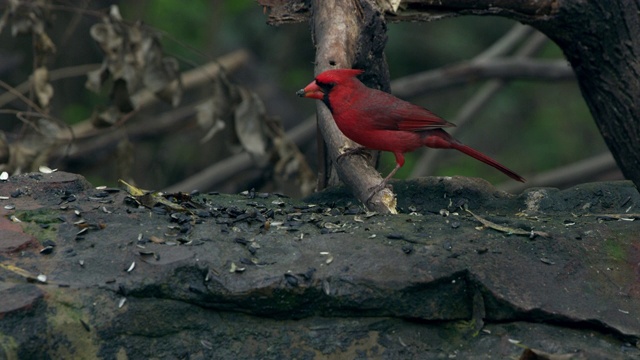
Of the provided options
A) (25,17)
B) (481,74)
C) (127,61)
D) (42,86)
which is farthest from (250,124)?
(481,74)

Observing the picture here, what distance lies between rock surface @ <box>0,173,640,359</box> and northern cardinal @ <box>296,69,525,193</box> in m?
1.02

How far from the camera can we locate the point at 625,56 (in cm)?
472

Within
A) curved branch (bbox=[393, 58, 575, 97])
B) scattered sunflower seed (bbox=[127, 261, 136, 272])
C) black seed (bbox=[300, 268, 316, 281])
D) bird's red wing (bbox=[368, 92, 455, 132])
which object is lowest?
curved branch (bbox=[393, 58, 575, 97])

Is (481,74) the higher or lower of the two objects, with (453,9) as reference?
lower

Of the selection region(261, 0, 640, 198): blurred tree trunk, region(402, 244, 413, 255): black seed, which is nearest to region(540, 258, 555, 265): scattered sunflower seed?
region(402, 244, 413, 255): black seed

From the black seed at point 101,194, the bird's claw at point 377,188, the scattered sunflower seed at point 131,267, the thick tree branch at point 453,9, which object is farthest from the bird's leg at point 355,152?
the scattered sunflower seed at point 131,267

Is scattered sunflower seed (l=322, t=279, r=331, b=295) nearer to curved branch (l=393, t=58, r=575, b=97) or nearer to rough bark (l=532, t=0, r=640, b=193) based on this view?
rough bark (l=532, t=0, r=640, b=193)

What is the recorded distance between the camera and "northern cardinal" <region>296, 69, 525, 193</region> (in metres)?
4.34

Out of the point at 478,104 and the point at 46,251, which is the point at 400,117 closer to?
the point at 46,251

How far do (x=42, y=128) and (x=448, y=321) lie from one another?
341 centimetres

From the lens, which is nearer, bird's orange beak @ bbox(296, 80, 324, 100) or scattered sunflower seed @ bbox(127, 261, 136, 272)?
scattered sunflower seed @ bbox(127, 261, 136, 272)

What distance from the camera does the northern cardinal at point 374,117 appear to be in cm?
434

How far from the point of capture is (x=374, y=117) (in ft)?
14.4

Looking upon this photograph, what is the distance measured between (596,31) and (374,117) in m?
1.12
